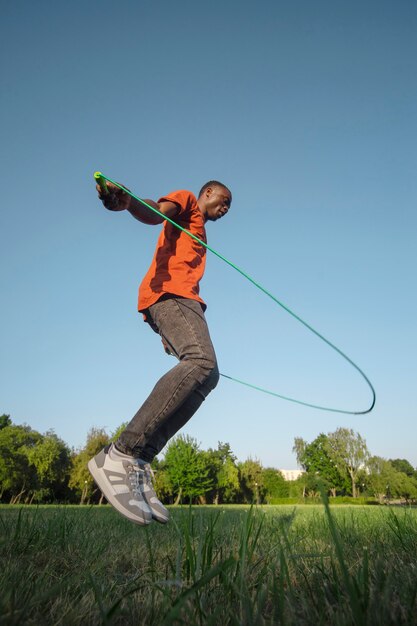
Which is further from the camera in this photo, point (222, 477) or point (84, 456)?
point (222, 477)

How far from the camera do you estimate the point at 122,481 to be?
7.41 ft

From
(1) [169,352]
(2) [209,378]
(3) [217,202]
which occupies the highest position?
(3) [217,202]

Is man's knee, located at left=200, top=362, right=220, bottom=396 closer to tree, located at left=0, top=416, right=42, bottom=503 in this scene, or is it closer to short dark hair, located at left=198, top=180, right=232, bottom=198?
short dark hair, located at left=198, top=180, right=232, bottom=198

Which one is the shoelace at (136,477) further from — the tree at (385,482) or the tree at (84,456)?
the tree at (385,482)

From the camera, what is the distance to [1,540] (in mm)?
1413

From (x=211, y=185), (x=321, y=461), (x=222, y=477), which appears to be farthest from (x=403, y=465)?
A: (x=211, y=185)

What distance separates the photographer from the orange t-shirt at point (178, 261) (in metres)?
2.85

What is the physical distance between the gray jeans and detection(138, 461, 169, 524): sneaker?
0.24 ft

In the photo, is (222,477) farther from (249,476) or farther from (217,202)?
(217,202)

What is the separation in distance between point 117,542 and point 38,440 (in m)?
51.6

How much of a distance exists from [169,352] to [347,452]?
6412 cm

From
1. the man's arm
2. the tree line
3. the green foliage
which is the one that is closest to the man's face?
the man's arm

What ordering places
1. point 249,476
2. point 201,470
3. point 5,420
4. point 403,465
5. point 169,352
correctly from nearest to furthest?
point 169,352 → point 201,470 → point 249,476 → point 5,420 → point 403,465

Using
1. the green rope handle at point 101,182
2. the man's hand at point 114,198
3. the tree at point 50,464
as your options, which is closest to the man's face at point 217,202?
the man's hand at point 114,198
